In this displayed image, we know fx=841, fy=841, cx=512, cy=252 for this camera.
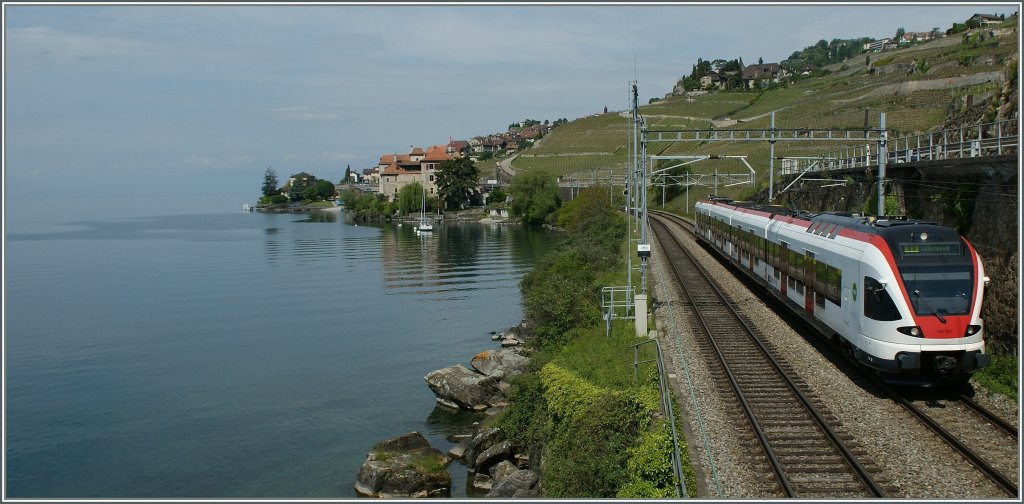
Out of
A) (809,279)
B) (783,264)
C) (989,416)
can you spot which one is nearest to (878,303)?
(989,416)

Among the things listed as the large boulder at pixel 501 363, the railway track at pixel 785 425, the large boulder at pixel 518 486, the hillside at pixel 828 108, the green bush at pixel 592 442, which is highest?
the hillside at pixel 828 108

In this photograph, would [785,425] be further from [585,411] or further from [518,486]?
[518,486]

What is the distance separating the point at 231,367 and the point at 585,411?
23.9 metres

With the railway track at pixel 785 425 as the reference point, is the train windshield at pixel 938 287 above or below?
above

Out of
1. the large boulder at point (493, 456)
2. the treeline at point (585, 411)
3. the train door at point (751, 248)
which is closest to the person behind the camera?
the treeline at point (585, 411)

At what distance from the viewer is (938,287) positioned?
16.2m


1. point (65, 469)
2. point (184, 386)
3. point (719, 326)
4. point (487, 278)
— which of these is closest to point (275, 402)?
point (184, 386)

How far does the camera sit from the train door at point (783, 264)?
25327mm

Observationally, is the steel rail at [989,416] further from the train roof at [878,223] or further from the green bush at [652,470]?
A: the green bush at [652,470]

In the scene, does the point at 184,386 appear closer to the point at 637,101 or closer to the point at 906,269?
the point at 637,101

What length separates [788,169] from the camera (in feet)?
212

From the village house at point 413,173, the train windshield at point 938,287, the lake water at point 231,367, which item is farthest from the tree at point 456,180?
the train windshield at point 938,287

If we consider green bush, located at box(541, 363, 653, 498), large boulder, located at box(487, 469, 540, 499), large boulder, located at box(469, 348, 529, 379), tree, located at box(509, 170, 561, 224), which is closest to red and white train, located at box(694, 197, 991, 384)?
green bush, located at box(541, 363, 653, 498)

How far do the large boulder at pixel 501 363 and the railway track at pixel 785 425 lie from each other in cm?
844
